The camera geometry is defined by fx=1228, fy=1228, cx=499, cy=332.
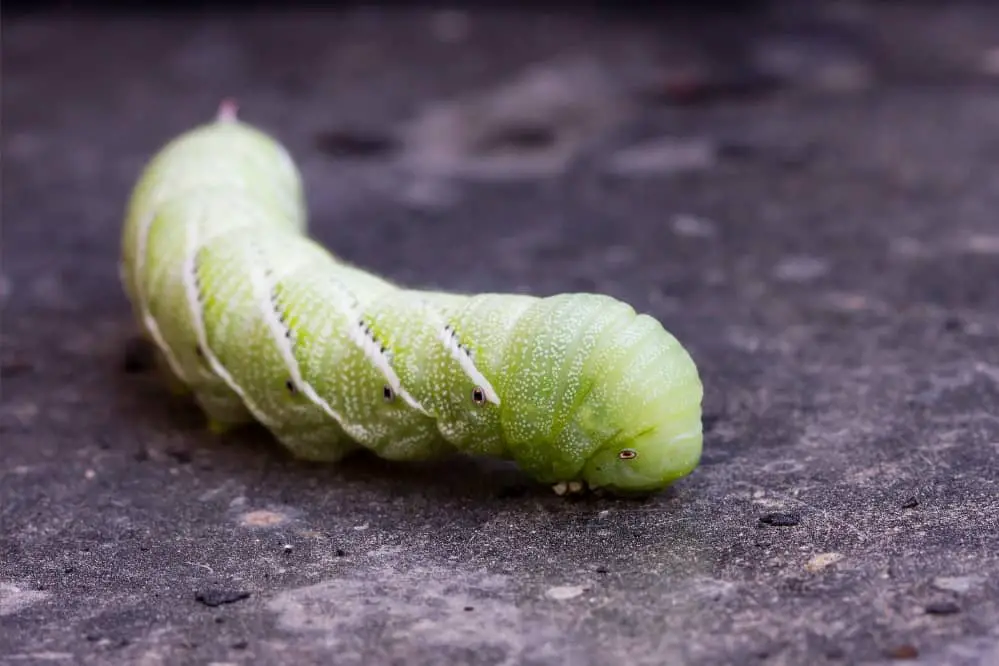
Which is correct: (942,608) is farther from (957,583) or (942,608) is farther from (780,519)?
(780,519)

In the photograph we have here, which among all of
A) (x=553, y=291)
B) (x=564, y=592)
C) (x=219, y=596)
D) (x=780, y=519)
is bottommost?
(x=219, y=596)

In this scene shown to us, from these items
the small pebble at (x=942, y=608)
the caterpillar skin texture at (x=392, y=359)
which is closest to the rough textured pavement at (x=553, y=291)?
the small pebble at (x=942, y=608)

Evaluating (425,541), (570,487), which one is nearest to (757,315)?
(570,487)

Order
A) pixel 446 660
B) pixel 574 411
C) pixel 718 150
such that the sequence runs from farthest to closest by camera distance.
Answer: pixel 718 150
pixel 574 411
pixel 446 660

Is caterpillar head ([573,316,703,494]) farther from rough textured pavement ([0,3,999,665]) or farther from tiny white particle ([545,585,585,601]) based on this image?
tiny white particle ([545,585,585,601])

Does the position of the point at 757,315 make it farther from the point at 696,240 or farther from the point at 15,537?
the point at 15,537

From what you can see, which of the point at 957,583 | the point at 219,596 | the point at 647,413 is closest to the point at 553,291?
the point at 647,413

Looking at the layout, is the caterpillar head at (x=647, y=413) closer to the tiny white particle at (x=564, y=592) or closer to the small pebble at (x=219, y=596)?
the tiny white particle at (x=564, y=592)

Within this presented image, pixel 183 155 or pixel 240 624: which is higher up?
pixel 183 155
